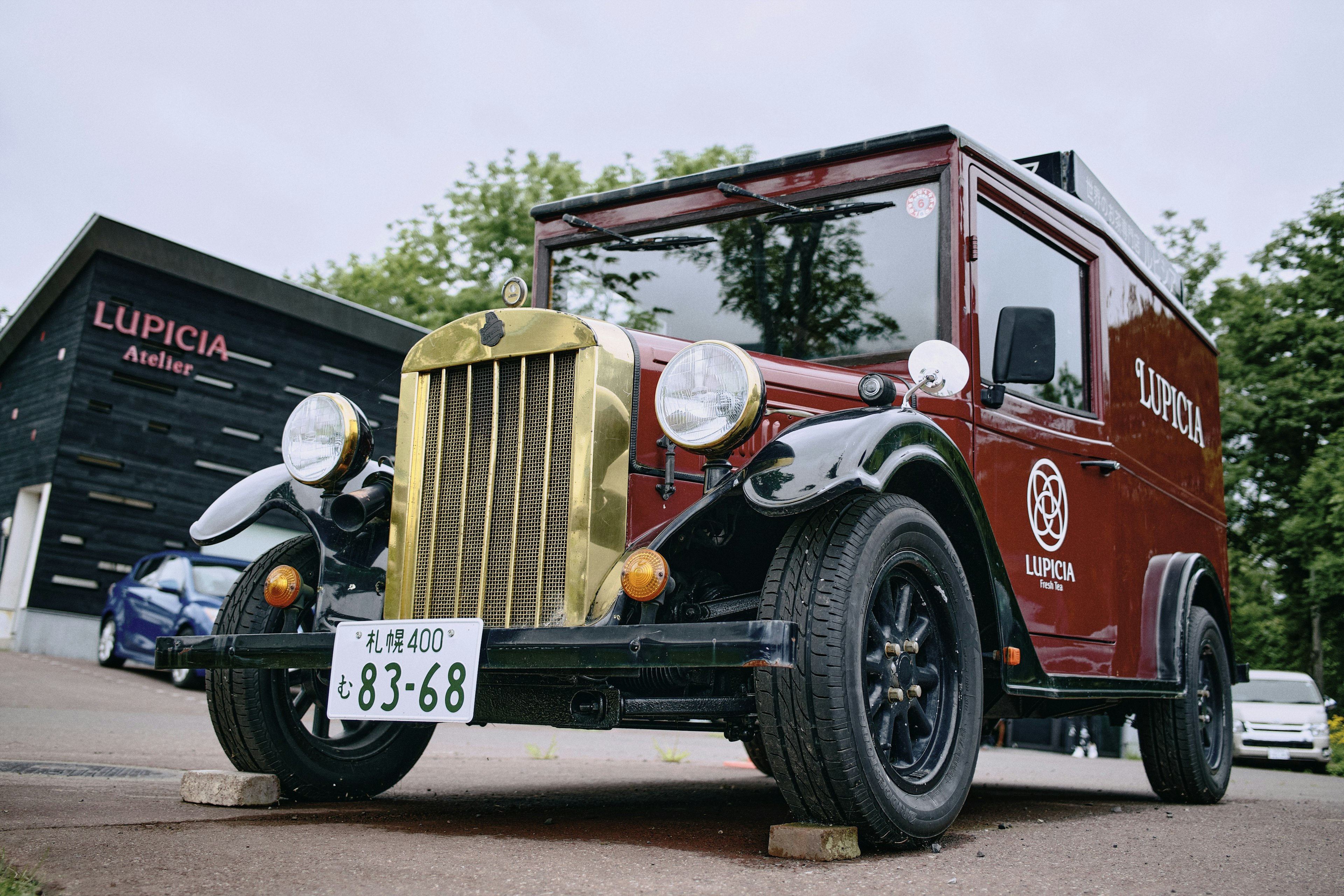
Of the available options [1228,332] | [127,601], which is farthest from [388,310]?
[1228,332]

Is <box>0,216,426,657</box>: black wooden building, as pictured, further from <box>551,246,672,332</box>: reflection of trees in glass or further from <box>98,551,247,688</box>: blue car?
<box>551,246,672,332</box>: reflection of trees in glass

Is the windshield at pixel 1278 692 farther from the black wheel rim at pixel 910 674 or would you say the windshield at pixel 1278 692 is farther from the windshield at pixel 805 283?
the black wheel rim at pixel 910 674

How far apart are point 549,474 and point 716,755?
25.0ft

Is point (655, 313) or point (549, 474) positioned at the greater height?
point (655, 313)

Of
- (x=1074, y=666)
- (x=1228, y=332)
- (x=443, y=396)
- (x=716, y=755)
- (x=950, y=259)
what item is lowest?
(x=716, y=755)

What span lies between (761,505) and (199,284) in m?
17.4

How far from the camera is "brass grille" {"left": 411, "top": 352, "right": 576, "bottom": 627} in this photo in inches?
137

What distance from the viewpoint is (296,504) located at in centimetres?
409

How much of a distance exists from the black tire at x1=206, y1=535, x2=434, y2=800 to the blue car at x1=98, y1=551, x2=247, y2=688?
28.7 ft

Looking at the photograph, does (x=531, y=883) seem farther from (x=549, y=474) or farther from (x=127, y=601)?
(x=127, y=601)

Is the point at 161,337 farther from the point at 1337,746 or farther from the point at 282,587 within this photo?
the point at 1337,746

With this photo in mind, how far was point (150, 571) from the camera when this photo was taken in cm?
1447

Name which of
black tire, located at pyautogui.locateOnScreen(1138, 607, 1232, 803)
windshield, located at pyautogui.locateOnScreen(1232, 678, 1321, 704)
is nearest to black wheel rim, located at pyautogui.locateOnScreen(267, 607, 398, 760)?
black tire, located at pyautogui.locateOnScreen(1138, 607, 1232, 803)

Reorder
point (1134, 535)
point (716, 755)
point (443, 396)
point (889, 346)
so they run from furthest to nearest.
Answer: point (716, 755) < point (1134, 535) < point (889, 346) < point (443, 396)
